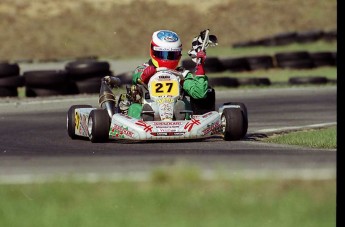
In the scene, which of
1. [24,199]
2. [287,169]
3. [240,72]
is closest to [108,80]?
[287,169]

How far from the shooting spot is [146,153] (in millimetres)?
11758

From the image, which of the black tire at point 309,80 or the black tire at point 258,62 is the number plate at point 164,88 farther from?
the black tire at point 258,62

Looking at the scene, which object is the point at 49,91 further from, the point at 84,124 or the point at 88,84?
the point at 84,124

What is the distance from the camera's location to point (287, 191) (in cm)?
821

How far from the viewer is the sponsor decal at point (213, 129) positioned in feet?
43.0

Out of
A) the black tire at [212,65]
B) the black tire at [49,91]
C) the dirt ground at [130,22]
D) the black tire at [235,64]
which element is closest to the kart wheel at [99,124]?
the black tire at [49,91]

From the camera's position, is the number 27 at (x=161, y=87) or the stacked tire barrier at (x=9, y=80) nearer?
the number 27 at (x=161, y=87)

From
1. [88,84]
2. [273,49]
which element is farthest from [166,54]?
[273,49]

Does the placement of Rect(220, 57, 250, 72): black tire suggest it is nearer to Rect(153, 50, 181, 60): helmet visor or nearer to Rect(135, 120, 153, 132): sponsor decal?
Rect(153, 50, 181, 60): helmet visor

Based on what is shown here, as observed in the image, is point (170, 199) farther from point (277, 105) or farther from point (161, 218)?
point (277, 105)

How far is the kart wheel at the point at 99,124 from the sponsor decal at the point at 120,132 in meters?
0.07

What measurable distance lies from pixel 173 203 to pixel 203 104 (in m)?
5.83

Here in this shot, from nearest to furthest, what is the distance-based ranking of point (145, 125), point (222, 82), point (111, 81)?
point (145, 125) → point (111, 81) → point (222, 82)

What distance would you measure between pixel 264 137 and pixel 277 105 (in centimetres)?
595
